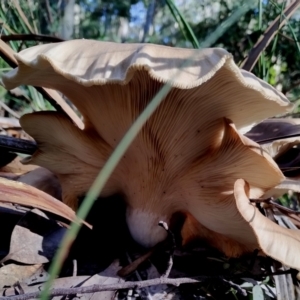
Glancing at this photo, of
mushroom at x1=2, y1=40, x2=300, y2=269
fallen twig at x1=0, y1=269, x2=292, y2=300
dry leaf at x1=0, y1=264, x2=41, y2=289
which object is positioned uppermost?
mushroom at x1=2, y1=40, x2=300, y2=269

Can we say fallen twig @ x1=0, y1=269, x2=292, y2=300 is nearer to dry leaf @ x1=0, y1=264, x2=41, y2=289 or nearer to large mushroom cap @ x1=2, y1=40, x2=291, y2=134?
dry leaf @ x1=0, y1=264, x2=41, y2=289

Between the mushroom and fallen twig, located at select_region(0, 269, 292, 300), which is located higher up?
the mushroom

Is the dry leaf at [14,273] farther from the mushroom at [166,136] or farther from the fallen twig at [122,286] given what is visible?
the mushroom at [166,136]

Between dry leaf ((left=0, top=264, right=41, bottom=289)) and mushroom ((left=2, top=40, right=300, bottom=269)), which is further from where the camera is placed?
dry leaf ((left=0, top=264, right=41, bottom=289))

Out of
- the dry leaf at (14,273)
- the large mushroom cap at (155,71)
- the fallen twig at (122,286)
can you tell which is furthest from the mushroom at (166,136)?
the dry leaf at (14,273)

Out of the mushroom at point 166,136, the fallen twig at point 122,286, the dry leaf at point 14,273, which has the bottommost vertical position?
the dry leaf at point 14,273

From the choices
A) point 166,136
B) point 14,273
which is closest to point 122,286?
point 14,273

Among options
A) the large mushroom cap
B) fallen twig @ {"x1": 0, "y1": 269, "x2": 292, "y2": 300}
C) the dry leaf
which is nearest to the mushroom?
the large mushroom cap

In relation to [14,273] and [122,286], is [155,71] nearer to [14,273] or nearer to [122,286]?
[122,286]

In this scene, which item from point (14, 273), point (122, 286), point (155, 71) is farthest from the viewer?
point (14, 273)
